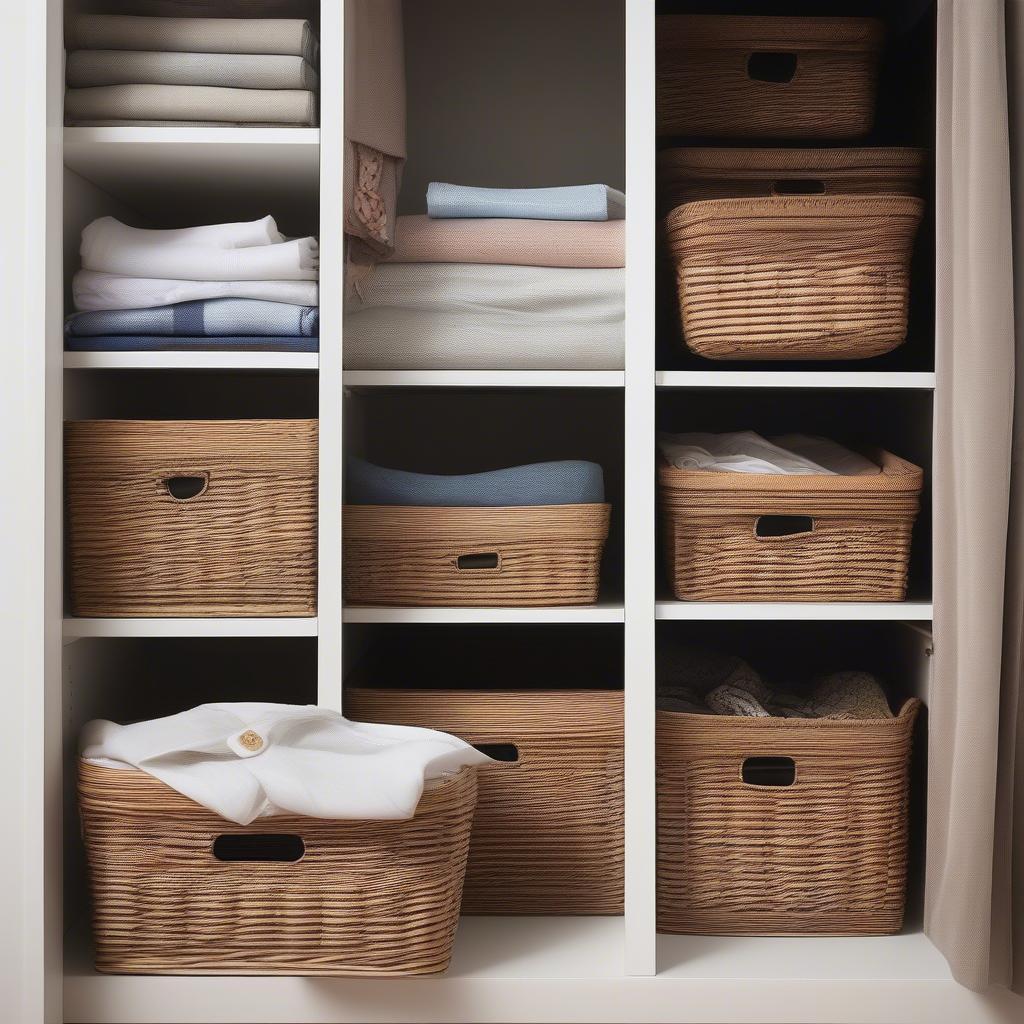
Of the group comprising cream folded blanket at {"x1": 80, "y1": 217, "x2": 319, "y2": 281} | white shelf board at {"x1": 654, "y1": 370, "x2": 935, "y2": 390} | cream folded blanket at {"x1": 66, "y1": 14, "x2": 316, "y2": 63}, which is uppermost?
cream folded blanket at {"x1": 66, "y1": 14, "x2": 316, "y2": 63}

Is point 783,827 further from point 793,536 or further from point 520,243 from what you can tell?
point 520,243

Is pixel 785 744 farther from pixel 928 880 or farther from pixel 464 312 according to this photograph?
pixel 464 312

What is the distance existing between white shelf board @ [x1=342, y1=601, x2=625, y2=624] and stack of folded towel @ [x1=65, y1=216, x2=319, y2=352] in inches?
14.2

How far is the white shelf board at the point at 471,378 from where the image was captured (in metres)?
1.45

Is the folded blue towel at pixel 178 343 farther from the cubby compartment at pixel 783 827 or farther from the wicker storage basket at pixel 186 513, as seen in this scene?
the cubby compartment at pixel 783 827

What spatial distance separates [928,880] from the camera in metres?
1.43

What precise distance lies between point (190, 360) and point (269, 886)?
663 mm

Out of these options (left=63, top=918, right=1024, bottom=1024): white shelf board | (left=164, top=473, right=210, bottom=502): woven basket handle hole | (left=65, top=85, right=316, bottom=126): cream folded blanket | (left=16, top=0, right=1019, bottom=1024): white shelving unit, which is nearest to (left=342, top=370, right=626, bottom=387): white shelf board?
(left=16, top=0, right=1019, bottom=1024): white shelving unit

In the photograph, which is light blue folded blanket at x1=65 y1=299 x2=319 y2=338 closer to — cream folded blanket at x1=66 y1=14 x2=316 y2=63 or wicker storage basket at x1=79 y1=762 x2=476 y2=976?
cream folded blanket at x1=66 y1=14 x2=316 y2=63

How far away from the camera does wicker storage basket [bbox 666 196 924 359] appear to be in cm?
144

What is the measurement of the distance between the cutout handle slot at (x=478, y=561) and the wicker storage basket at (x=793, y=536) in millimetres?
251

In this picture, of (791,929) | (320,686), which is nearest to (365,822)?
(320,686)

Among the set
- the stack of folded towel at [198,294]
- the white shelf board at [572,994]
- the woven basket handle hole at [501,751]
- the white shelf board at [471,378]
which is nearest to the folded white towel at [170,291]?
the stack of folded towel at [198,294]

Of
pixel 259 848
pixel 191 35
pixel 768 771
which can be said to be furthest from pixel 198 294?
pixel 768 771
